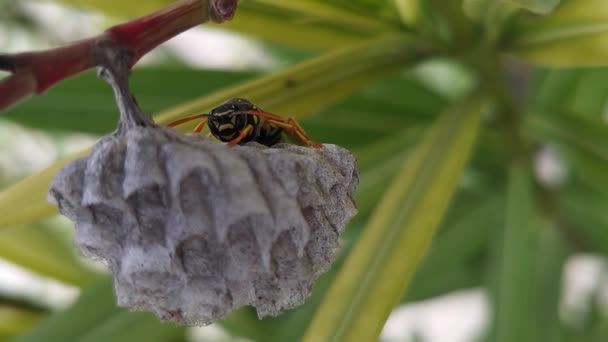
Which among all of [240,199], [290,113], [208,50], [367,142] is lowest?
[240,199]

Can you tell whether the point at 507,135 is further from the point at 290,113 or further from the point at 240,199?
the point at 240,199

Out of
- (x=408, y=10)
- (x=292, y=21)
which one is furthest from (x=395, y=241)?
(x=292, y=21)

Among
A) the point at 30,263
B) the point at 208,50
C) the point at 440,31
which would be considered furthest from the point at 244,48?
the point at 440,31

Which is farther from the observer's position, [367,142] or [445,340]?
[445,340]

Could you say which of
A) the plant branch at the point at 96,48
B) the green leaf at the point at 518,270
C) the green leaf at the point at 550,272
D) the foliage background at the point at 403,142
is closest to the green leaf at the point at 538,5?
the foliage background at the point at 403,142

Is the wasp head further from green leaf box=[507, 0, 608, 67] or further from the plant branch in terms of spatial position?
green leaf box=[507, 0, 608, 67]

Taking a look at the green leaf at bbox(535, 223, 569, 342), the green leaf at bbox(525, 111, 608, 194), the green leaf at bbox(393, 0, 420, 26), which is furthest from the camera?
the green leaf at bbox(535, 223, 569, 342)

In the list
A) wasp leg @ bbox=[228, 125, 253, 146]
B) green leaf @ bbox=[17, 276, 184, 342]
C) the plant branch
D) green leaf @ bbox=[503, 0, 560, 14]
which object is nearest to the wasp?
wasp leg @ bbox=[228, 125, 253, 146]

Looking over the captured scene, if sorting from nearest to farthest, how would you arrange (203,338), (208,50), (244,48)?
(203,338) → (244,48) → (208,50)
